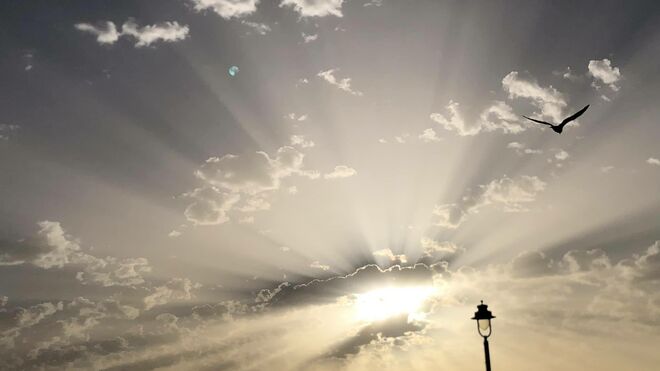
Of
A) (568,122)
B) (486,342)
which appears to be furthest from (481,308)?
(568,122)

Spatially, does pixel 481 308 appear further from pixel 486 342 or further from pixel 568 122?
pixel 568 122

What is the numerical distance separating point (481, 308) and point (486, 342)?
1.21 meters

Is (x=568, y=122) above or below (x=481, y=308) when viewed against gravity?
above

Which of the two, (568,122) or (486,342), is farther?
(568,122)

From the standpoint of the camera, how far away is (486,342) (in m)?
18.4

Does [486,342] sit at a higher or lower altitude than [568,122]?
lower

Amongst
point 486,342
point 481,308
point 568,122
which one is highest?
point 568,122

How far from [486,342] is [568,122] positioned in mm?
13901

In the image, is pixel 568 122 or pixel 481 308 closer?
pixel 481 308

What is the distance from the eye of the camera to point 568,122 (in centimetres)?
2659

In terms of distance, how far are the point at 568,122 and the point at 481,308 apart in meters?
12.9
